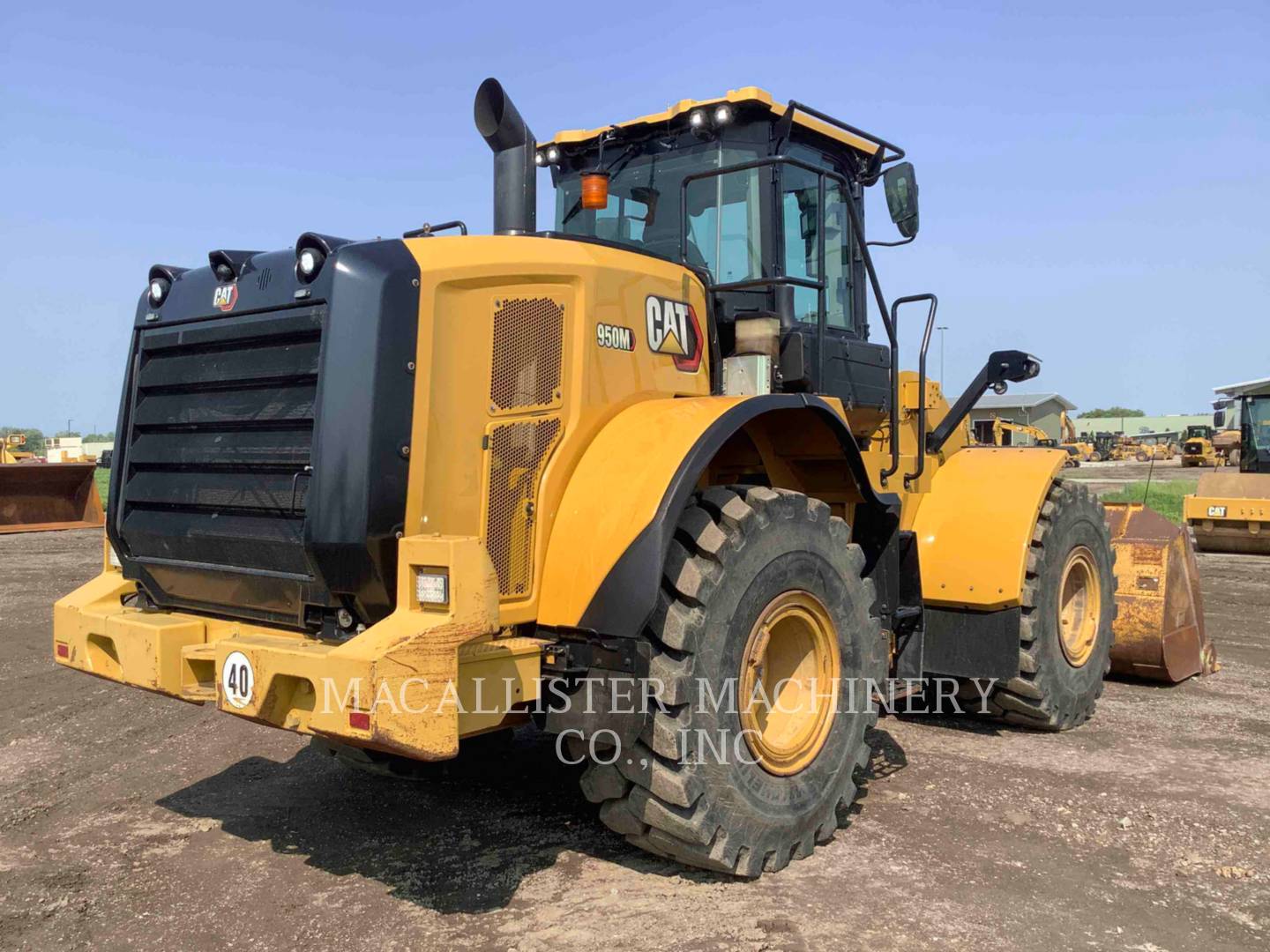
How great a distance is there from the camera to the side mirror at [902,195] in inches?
199

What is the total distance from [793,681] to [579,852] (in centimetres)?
107

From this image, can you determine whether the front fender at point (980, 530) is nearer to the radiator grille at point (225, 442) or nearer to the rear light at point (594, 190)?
the rear light at point (594, 190)

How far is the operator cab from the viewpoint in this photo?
15.6 feet

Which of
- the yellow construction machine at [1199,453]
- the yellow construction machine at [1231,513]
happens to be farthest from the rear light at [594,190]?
the yellow construction machine at [1199,453]

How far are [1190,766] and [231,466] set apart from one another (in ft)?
15.1

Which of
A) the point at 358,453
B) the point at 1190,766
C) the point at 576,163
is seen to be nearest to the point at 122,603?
the point at 358,453

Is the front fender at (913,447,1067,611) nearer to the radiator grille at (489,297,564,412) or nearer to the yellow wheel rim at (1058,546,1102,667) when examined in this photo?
the yellow wheel rim at (1058,546,1102,667)

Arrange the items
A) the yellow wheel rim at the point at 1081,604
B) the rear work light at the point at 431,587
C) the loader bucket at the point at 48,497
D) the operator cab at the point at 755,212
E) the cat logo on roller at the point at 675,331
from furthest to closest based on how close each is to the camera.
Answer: the loader bucket at the point at 48,497 < the yellow wheel rim at the point at 1081,604 < the operator cab at the point at 755,212 < the cat logo on roller at the point at 675,331 < the rear work light at the point at 431,587

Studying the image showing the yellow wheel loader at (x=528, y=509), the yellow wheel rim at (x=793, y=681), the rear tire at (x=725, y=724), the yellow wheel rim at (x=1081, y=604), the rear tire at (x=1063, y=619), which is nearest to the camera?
the yellow wheel loader at (x=528, y=509)

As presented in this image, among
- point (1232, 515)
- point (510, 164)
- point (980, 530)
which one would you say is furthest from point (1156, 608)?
point (1232, 515)

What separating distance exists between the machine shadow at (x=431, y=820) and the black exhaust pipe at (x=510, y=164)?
2386 millimetres

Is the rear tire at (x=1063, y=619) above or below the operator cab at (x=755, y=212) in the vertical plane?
below

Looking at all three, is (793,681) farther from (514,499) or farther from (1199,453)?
(1199,453)

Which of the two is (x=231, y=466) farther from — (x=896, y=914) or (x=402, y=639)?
(x=896, y=914)
